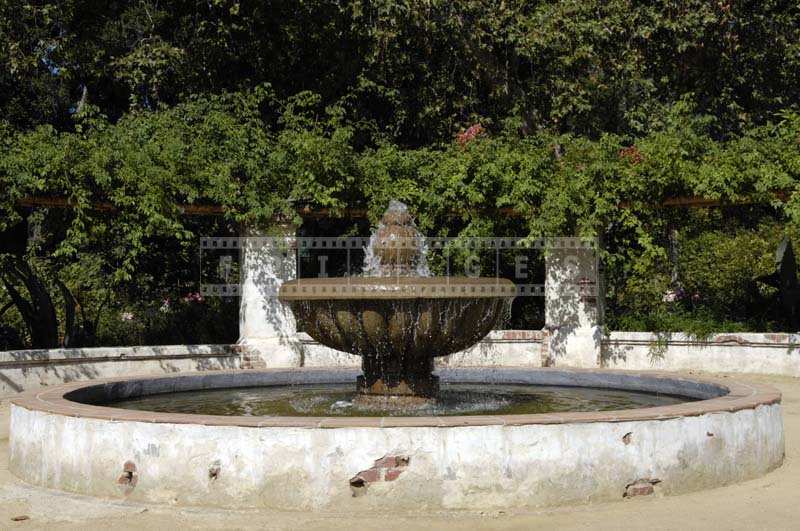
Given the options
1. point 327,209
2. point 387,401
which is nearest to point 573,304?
point 327,209

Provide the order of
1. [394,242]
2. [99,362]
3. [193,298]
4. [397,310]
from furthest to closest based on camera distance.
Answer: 1. [193,298]
2. [99,362]
3. [394,242]
4. [397,310]

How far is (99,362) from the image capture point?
487 inches

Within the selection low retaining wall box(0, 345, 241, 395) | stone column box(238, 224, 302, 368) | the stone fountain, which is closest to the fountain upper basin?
the stone fountain

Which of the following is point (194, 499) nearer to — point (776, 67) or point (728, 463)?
point (728, 463)

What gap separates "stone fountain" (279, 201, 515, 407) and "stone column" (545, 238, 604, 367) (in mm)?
6443

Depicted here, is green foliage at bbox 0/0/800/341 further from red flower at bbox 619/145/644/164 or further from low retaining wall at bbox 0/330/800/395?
low retaining wall at bbox 0/330/800/395

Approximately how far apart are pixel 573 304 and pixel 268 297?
4570mm

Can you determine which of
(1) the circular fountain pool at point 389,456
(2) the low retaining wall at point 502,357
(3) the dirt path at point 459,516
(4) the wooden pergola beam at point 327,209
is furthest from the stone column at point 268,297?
(3) the dirt path at point 459,516

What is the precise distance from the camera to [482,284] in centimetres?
728

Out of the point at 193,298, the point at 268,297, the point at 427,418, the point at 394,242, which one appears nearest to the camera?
the point at 427,418

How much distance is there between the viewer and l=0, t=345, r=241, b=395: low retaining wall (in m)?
11.5

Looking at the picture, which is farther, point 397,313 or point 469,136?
point 469,136

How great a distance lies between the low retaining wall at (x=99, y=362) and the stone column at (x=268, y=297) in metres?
0.45

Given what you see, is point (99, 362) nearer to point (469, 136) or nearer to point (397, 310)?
point (397, 310)
